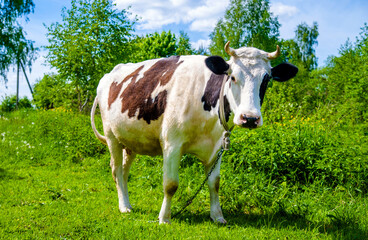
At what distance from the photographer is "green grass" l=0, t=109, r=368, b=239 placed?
4.25 meters

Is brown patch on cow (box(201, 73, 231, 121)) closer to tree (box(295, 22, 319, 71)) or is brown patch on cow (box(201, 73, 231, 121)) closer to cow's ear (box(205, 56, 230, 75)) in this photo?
cow's ear (box(205, 56, 230, 75))

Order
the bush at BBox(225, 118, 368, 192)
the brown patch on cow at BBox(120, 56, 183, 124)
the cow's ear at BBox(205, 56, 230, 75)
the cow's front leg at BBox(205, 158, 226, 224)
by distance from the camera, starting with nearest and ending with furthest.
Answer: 1. the cow's ear at BBox(205, 56, 230, 75)
2. the brown patch on cow at BBox(120, 56, 183, 124)
3. the cow's front leg at BBox(205, 158, 226, 224)
4. the bush at BBox(225, 118, 368, 192)

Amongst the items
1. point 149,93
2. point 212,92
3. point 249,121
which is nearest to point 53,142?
point 149,93

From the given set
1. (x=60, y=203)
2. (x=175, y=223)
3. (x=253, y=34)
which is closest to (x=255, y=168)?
(x=175, y=223)

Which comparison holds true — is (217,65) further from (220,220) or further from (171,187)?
(220,220)

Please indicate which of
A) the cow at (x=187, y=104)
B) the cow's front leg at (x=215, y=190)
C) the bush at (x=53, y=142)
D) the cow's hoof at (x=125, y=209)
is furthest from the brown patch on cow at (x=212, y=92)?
the bush at (x=53, y=142)

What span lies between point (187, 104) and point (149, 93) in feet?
2.15

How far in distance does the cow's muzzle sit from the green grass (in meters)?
1.34

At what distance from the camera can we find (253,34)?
31.8 m

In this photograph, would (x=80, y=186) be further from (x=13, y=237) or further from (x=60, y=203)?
(x=13, y=237)

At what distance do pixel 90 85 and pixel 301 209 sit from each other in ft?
46.2

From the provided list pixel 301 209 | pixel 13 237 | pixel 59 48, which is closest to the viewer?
pixel 13 237

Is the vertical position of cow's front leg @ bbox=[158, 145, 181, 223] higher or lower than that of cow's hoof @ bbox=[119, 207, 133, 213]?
higher

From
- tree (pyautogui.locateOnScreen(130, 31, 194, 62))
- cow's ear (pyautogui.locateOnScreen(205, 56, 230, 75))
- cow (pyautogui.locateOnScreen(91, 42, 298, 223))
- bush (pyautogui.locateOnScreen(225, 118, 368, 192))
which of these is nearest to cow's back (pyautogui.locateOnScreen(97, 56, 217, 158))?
cow (pyautogui.locateOnScreen(91, 42, 298, 223))
